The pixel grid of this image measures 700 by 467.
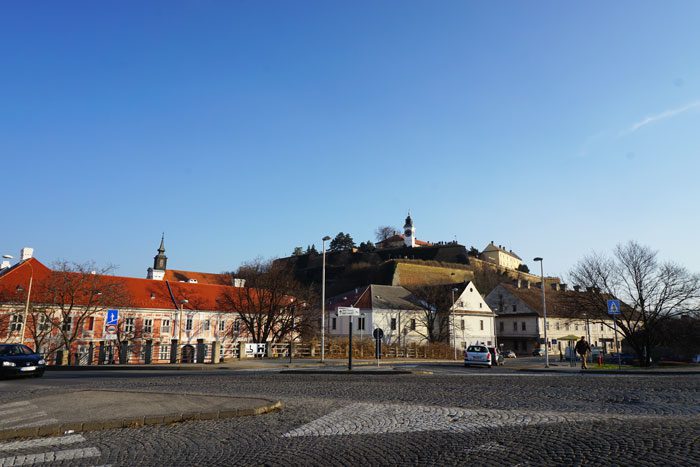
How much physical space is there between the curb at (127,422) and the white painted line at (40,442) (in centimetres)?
28

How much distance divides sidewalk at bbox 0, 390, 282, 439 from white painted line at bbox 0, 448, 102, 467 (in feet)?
4.68

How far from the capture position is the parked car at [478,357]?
35812mm

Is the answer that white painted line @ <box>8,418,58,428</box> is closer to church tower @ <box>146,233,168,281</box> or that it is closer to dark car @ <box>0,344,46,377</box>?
dark car @ <box>0,344,46,377</box>

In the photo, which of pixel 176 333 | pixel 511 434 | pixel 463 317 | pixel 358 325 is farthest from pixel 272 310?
pixel 511 434

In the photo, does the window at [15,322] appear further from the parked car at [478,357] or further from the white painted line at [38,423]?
the white painted line at [38,423]

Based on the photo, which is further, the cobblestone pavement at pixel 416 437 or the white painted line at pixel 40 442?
the white painted line at pixel 40 442

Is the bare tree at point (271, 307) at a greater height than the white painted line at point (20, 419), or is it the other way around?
the bare tree at point (271, 307)

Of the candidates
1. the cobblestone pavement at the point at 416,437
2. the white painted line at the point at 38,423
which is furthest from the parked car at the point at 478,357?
the white painted line at the point at 38,423

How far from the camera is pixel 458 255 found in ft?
498

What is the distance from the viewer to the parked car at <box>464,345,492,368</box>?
117 feet

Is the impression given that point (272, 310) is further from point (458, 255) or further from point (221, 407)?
point (458, 255)

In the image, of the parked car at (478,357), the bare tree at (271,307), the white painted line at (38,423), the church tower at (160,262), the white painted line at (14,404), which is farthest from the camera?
the church tower at (160,262)

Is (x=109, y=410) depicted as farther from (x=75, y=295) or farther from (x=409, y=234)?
(x=409, y=234)

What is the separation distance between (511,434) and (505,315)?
82914mm
